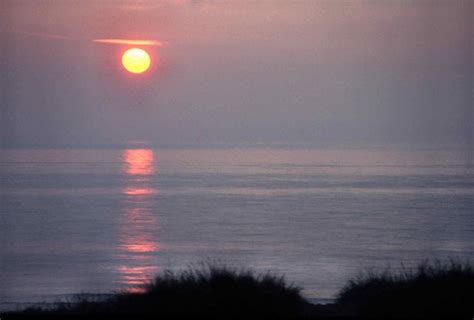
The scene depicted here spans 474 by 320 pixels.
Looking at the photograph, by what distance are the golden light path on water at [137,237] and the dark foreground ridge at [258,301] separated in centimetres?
61

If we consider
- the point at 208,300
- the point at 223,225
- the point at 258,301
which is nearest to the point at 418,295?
the point at 258,301

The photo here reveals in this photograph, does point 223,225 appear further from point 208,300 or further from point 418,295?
point 208,300

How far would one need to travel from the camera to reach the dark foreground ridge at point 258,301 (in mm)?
5516

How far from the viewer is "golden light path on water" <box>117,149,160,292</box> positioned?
10468 millimetres

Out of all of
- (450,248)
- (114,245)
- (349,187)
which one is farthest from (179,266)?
(349,187)

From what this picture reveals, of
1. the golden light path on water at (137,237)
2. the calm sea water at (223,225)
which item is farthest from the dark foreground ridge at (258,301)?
the calm sea water at (223,225)

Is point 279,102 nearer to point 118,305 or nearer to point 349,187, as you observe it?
point 349,187

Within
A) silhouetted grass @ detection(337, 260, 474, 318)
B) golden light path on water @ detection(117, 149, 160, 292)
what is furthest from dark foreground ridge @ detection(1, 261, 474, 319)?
golden light path on water @ detection(117, 149, 160, 292)

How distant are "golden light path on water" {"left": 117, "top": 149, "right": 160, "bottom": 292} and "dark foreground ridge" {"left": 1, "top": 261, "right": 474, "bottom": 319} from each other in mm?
606

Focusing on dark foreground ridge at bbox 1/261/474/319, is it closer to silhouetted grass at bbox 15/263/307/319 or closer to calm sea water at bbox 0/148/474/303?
silhouetted grass at bbox 15/263/307/319

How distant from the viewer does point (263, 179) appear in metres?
34.6

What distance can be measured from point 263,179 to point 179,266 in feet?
77.4

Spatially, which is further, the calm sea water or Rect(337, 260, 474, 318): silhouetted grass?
the calm sea water

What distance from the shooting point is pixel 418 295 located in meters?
5.84
